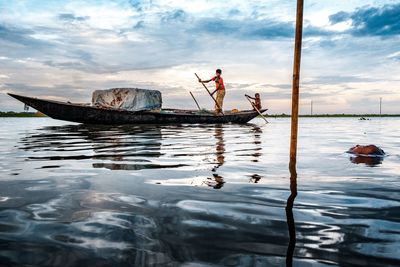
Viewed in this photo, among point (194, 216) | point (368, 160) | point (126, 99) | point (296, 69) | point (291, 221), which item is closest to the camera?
point (291, 221)

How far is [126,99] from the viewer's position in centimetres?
2027

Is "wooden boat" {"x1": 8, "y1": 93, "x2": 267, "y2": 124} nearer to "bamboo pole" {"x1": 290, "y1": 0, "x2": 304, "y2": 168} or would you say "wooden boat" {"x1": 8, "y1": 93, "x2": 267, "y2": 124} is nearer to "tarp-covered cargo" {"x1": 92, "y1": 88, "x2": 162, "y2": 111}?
"tarp-covered cargo" {"x1": 92, "y1": 88, "x2": 162, "y2": 111}

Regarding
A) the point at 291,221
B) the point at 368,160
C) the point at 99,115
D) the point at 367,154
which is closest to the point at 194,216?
the point at 291,221

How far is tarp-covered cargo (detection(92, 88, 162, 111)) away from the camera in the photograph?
20172 mm

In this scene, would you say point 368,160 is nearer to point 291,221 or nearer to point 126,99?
point 291,221

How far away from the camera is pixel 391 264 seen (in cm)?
189

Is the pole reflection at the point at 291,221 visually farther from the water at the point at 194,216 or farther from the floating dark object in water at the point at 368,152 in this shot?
the floating dark object in water at the point at 368,152

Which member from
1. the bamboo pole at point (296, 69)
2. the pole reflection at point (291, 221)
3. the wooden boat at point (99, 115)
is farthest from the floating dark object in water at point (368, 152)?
the wooden boat at point (99, 115)

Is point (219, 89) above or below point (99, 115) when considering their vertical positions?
above

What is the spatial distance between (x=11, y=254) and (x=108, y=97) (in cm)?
1945

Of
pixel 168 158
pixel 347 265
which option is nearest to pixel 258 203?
pixel 347 265

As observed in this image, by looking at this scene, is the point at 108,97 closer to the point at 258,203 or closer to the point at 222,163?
the point at 222,163

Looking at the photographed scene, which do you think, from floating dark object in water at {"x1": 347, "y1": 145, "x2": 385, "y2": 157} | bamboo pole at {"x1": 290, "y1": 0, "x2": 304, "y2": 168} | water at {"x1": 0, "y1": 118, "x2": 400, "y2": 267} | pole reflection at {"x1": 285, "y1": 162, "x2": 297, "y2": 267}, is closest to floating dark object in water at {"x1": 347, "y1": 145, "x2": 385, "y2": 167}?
floating dark object in water at {"x1": 347, "y1": 145, "x2": 385, "y2": 157}

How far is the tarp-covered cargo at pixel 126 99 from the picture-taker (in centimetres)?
2017
